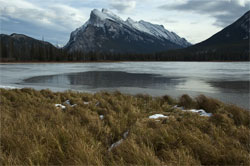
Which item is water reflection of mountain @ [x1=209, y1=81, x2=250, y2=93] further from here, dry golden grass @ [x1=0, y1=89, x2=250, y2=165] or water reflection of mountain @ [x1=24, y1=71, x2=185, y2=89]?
dry golden grass @ [x1=0, y1=89, x2=250, y2=165]

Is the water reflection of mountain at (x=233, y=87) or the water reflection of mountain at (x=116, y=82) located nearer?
the water reflection of mountain at (x=233, y=87)

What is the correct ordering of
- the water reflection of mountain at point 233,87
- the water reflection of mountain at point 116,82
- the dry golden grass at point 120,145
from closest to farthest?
the dry golden grass at point 120,145 < the water reflection of mountain at point 233,87 < the water reflection of mountain at point 116,82

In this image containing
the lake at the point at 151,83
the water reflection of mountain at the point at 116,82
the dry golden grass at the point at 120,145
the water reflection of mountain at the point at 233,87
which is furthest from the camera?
the water reflection of mountain at the point at 116,82

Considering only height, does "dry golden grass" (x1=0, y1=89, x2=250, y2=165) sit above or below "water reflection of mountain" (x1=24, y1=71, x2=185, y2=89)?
below

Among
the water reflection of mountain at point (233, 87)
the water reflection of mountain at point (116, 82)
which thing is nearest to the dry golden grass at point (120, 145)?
the water reflection of mountain at point (233, 87)

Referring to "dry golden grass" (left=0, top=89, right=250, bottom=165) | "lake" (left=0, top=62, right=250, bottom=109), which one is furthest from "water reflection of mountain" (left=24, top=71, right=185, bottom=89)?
"dry golden grass" (left=0, top=89, right=250, bottom=165)

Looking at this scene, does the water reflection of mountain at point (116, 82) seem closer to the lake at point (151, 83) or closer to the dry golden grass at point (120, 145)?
the lake at point (151, 83)

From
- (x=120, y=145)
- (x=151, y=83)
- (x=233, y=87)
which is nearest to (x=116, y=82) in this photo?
(x=151, y=83)

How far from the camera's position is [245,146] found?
3.40m

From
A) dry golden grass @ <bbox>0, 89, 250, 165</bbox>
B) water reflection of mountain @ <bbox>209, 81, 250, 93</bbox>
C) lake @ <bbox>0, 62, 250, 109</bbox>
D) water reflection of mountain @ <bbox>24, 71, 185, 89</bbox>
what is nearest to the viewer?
dry golden grass @ <bbox>0, 89, 250, 165</bbox>

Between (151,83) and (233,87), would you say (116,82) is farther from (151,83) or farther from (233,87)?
(233,87)

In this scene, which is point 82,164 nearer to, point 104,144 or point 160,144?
point 104,144

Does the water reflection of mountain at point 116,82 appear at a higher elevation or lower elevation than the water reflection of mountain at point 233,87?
higher

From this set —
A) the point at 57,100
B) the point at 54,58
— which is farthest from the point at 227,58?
the point at 57,100
